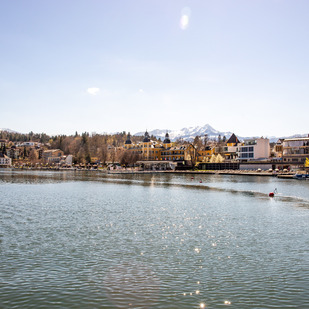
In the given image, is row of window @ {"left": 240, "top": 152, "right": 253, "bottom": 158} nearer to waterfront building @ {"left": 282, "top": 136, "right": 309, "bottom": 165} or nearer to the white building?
the white building

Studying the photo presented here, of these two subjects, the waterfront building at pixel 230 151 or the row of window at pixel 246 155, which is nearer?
the row of window at pixel 246 155

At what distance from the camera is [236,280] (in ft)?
55.2

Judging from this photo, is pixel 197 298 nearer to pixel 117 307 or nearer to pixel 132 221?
pixel 117 307

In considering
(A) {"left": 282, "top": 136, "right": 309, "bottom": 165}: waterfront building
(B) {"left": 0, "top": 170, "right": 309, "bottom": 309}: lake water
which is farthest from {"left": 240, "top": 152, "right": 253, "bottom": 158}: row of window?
(B) {"left": 0, "top": 170, "right": 309, "bottom": 309}: lake water

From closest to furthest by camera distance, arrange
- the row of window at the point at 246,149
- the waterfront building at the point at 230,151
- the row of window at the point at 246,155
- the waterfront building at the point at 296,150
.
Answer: the waterfront building at the point at 296,150
the row of window at the point at 246,155
the row of window at the point at 246,149
the waterfront building at the point at 230,151

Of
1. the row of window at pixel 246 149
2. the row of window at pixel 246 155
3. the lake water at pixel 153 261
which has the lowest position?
the lake water at pixel 153 261

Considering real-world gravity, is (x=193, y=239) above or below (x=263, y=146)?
below

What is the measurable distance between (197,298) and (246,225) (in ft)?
55.3

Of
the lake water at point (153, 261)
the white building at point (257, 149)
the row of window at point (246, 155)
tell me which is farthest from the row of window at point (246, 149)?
the lake water at point (153, 261)

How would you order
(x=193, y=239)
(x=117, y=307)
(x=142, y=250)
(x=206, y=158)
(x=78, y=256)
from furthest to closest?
1. (x=206, y=158)
2. (x=193, y=239)
3. (x=142, y=250)
4. (x=78, y=256)
5. (x=117, y=307)

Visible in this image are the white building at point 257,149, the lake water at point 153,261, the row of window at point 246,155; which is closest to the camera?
the lake water at point 153,261

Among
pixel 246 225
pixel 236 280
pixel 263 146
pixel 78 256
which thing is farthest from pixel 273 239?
pixel 263 146

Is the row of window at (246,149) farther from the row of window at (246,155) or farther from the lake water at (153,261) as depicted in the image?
the lake water at (153,261)

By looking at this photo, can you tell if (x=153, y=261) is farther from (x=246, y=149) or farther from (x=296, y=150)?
(x=246, y=149)
